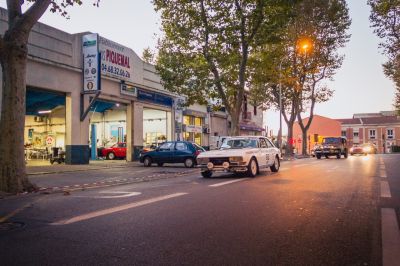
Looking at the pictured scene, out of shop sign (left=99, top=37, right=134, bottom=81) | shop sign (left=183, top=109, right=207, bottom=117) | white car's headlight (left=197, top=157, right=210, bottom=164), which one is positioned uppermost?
shop sign (left=99, top=37, right=134, bottom=81)

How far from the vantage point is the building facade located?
67.5 feet

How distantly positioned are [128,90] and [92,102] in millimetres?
4619

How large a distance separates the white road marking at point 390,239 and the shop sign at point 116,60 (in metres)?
20.7

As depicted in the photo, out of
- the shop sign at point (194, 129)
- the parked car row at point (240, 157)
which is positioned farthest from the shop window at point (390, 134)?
the parked car row at point (240, 157)

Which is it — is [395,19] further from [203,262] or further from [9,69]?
[203,262]

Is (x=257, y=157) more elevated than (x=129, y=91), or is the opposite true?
(x=129, y=91)

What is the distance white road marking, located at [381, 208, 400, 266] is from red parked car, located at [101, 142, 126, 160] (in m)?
25.3

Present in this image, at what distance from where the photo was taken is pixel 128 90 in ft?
87.0

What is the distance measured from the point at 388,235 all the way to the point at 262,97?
3728cm

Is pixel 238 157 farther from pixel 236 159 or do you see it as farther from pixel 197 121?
pixel 197 121

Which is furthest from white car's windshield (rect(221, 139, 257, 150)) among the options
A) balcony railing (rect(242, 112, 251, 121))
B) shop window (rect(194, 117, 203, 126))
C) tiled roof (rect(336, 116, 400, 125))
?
tiled roof (rect(336, 116, 400, 125))

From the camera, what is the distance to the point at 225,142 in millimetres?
15109

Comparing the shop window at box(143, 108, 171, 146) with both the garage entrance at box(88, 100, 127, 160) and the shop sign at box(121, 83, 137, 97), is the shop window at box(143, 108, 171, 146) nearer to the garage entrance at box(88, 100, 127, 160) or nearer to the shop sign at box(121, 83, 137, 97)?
the garage entrance at box(88, 100, 127, 160)

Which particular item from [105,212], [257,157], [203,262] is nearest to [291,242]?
[203,262]
